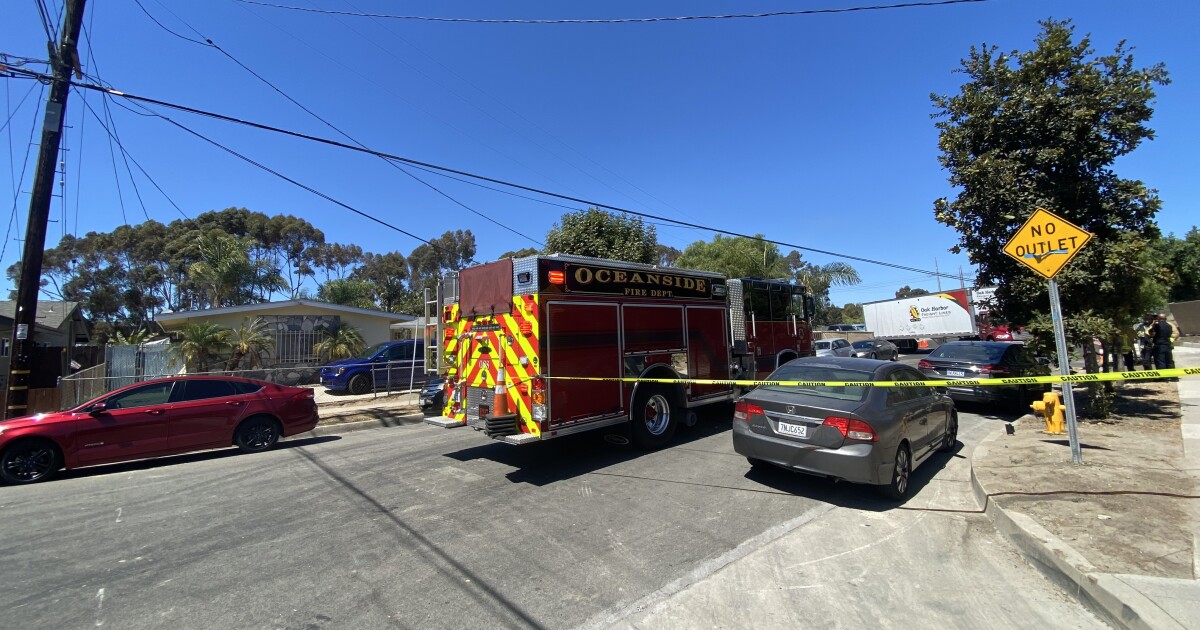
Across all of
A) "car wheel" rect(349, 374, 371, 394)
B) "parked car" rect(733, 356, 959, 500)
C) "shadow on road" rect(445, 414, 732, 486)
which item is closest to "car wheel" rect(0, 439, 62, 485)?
"shadow on road" rect(445, 414, 732, 486)

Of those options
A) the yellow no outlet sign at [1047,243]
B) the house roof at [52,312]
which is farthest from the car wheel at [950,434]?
the house roof at [52,312]

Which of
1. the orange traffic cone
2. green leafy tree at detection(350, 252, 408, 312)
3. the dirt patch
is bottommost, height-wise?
the dirt patch

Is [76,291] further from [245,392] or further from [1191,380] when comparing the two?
[1191,380]

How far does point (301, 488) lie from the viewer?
22.4 feet

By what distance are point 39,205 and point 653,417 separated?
11.8 m

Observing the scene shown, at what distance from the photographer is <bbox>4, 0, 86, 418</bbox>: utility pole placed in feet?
32.0

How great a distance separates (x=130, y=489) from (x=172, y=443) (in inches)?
58.1

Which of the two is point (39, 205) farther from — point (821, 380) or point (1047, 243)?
point (1047, 243)

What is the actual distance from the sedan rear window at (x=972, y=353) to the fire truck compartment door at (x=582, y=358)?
346 inches

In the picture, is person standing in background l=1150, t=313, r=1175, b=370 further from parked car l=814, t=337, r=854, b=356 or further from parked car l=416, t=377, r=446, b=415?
parked car l=416, t=377, r=446, b=415

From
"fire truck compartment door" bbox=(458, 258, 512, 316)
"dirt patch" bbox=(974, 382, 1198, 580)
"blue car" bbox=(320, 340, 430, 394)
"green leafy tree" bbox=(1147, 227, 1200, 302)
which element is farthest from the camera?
"green leafy tree" bbox=(1147, 227, 1200, 302)

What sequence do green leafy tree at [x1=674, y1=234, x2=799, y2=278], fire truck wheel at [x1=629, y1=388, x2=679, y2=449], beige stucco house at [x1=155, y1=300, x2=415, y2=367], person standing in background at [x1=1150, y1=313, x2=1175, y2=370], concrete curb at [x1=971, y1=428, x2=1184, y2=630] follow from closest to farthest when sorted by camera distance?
1. concrete curb at [x1=971, y1=428, x2=1184, y2=630]
2. fire truck wheel at [x1=629, y1=388, x2=679, y2=449]
3. person standing in background at [x1=1150, y1=313, x2=1175, y2=370]
4. beige stucco house at [x1=155, y1=300, x2=415, y2=367]
5. green leafy tree at [x1=674, y1=234, x2=799, y2=278]

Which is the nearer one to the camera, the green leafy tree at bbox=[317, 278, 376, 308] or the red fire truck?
the red fire truck

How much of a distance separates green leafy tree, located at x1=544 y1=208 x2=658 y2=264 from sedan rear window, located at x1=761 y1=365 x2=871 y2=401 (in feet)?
54.0
